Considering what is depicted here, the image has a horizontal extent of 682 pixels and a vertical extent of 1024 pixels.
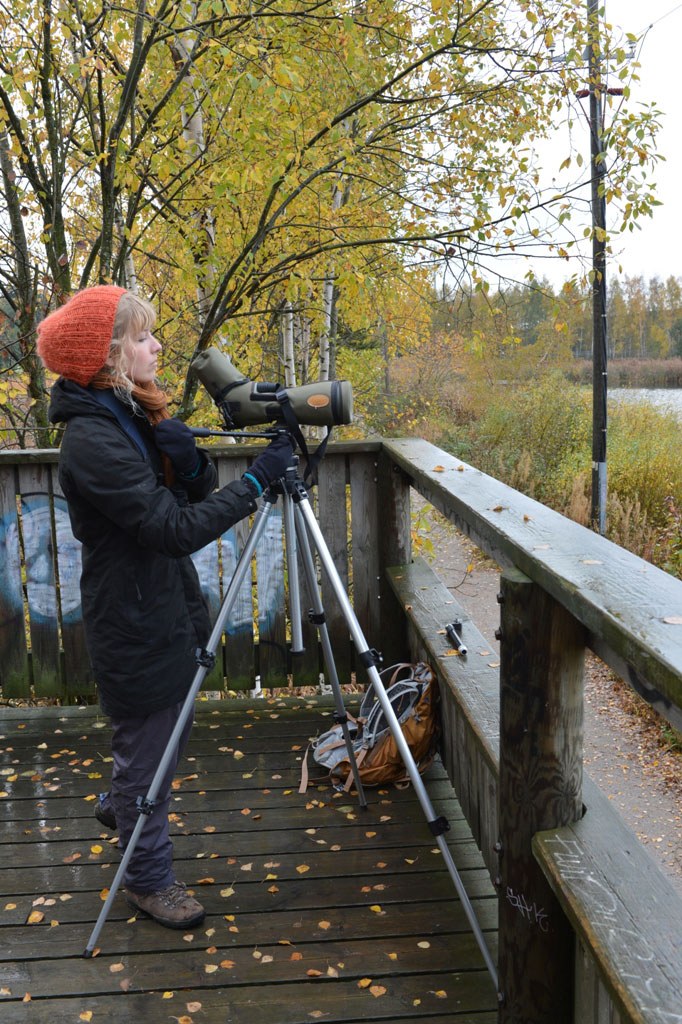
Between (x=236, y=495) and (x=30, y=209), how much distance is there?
352cm

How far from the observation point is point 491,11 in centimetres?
555

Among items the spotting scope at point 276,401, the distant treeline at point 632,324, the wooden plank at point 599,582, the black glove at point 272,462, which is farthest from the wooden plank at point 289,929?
the distant treeline at point 632,324

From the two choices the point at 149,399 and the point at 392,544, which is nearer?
the point at 149,399

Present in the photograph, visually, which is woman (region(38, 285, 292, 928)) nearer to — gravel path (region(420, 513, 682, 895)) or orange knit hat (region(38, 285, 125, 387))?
orange knit hat (region(38, 285, 125, 387))

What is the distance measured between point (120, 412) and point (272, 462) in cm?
42

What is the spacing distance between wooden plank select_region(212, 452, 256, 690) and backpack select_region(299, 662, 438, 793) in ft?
2.03

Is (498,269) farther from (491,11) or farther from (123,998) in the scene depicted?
(123,998)

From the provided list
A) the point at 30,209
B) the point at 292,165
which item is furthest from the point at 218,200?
the point at 30,209

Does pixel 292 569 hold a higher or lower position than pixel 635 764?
higher

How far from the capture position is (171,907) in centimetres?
241

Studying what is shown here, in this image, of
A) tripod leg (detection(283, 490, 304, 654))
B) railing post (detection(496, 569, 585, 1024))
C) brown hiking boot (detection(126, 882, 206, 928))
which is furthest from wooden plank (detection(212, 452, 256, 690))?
railing post (detection(496, 569, 585, 1024))

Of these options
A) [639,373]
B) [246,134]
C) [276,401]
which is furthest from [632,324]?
[276,401]

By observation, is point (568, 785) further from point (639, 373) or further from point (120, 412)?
point (639, 373)

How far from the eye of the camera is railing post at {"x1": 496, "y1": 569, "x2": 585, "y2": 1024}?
5.25ft
